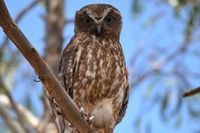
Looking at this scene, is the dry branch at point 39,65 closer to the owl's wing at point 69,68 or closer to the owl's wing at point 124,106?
the owl's wing at point 69,68

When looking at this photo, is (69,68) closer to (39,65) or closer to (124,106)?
(124,106)

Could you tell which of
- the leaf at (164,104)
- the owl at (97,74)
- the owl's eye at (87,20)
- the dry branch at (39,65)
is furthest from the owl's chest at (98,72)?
the leaf at (164,104)

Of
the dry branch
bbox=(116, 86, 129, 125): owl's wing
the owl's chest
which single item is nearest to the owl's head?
the owl's chest

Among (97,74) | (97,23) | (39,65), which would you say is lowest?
(39,65)

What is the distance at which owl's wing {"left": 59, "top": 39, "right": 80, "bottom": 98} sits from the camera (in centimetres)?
342

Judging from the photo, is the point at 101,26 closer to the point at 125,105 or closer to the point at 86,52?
the point at 86,52

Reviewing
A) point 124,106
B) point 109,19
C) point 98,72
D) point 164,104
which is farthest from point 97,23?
point 164,104

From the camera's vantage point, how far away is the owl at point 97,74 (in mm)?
3393

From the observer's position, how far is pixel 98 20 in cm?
375

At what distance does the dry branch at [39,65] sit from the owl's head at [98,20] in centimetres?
130

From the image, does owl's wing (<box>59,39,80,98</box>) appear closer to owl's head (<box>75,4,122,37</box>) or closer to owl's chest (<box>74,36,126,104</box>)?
owl's chest (<box>74,36,126,104</box>)

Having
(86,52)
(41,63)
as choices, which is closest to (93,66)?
(86,52)

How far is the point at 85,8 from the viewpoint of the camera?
390 cm

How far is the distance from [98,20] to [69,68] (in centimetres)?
47
